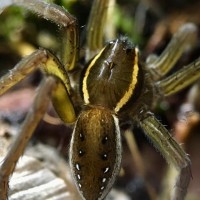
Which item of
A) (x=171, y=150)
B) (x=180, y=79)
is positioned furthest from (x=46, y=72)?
(x=180, y=79)

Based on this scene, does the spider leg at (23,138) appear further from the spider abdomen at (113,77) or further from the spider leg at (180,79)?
the spider leg at (180,79)

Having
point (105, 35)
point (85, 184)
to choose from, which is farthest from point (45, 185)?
point (105, 35)

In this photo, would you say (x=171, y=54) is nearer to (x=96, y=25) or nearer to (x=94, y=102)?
(x=96, y=25)

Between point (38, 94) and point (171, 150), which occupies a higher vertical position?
point (38, 94)

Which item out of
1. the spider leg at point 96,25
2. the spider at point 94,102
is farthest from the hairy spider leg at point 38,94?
the spider leg at point 96,25

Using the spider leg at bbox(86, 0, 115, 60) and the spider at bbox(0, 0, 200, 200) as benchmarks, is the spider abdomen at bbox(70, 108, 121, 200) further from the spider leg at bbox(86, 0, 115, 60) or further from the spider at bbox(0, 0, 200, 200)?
the spider leg at bbox(86, 0, 115, 60)

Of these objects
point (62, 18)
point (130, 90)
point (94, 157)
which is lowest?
point (94, 157)

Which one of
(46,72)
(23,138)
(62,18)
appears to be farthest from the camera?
(62,18)
